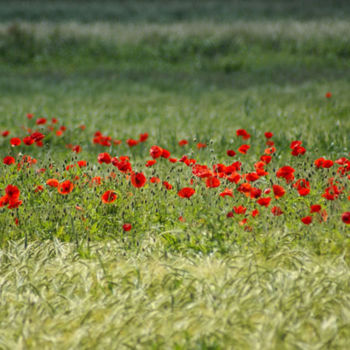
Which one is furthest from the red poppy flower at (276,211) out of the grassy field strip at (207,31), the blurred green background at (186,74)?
the grassy field strip at (207,31)

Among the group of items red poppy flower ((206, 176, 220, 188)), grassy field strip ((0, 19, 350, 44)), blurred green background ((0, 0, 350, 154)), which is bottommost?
blurred green background ((0, 0, 350, 154))

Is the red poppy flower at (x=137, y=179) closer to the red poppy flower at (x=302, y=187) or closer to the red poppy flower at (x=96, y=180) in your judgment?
the red poppy flower at (x=96, y=180)

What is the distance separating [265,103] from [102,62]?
342 inches

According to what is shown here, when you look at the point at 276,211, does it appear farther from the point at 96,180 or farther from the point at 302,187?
the point at 96,180

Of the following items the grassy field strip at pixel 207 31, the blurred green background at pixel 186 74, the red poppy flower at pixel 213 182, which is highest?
the grassy field strip at pixel 207 31

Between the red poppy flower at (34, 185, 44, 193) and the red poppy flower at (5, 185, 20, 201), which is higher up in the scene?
the red poppy flower at (5, 185, 20, 201)

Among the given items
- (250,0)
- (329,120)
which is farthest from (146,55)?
(250,0)

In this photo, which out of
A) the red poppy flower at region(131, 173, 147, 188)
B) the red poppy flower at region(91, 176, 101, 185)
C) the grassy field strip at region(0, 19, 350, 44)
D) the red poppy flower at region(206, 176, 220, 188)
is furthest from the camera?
the grassy field strip at region(0, 19, 350, 44)

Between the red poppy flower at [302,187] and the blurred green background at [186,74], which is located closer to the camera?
the red poppy flower at [302,187]

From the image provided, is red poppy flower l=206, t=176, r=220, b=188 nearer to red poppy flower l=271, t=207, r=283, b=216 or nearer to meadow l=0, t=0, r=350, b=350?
meadow l=0, t=0, r=350, b=350

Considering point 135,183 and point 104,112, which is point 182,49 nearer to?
point 104,112

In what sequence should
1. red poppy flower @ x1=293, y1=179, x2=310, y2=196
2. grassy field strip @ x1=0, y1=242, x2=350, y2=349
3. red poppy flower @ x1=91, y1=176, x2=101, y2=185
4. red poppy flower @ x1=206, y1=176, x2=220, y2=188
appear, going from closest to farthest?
1. grassy field strip @ x1=0, y1=242, x2=350, y2=349
2. red poppy flower @ x1=293, y1=179, x2=310, y2=196
3. red poppy flower @ x1=206, y1=176, x2=220, y2=188
4. red poppy flower @ x1=91, y1=176, x2=101, y2=185

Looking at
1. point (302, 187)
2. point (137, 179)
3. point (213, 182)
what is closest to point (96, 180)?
point (137, 179)

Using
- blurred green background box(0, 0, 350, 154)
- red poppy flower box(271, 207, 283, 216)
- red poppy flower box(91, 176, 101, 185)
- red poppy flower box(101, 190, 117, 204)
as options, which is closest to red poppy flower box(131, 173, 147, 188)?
red poppy flower box(101, 190, 117, 204)
